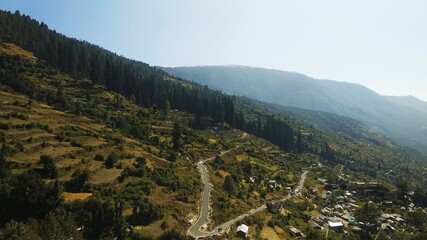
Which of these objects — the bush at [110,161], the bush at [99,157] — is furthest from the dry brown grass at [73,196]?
the bush at [99,157]

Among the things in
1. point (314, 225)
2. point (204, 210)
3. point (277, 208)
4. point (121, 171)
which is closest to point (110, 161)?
point (121, 171)

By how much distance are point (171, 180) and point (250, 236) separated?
20.3 m

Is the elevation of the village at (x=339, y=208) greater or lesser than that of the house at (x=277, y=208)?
lesser

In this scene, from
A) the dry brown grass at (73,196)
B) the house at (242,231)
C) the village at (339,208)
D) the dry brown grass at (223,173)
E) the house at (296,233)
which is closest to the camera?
the dry brown grass at (73,196)

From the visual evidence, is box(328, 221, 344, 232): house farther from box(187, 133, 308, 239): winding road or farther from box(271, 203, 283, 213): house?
box(187, 133, 308, 239): winding road

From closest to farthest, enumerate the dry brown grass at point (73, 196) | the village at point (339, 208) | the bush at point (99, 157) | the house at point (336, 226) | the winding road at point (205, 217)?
the dry brown grass at point (73, 196)
the winding road at point (205, 217)
the bush at point (99, 157)
the village at point (339, 208)
the house at point (336, 226)

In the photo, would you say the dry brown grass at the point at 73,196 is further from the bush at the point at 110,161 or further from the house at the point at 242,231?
the house at the point at 242,231

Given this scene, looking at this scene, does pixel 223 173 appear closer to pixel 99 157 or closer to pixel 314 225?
pixel 314 225

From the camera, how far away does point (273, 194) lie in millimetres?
104812

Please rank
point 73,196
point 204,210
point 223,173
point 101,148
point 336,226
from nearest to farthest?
point 73,196 → point 204,210 → point 101,148 → point 336,226 → point 223,173

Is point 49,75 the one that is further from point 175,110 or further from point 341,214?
point 341,214

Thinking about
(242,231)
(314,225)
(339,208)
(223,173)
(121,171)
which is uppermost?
(121,171)

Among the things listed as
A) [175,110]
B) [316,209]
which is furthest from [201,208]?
[175,110]

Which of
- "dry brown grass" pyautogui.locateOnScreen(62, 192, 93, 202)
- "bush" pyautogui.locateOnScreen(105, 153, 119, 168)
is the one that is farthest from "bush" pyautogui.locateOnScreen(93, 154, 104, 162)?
"dry brown grass" pyautogui.locateOnScreen(62, 192, 93, 202)
